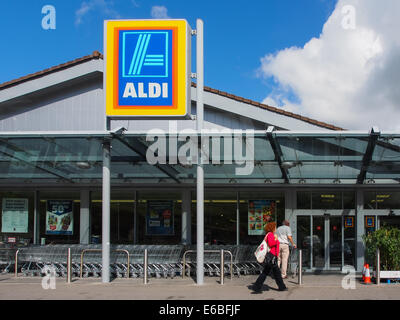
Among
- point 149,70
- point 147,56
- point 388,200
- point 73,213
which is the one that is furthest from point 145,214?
point 388,200

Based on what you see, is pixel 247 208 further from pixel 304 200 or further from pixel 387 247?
pixel 387 247

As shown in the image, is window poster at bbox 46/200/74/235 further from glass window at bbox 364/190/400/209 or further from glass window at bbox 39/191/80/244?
glass window at bbox 364/190/400/209

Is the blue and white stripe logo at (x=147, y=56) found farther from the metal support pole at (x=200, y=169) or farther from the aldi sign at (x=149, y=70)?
the metal support pole at (x=200, y=169)

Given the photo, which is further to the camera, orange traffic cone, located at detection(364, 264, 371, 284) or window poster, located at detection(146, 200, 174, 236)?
window poster, located at detection(146, 200, 174, 236)

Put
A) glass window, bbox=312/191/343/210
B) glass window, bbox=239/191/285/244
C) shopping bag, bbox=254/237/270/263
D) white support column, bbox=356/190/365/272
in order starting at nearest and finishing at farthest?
shopping bag, bbox=254/237/270/263
white support column, bbox=356/190/365/272
glass window, bbox=312/191/343/210
glass window, bbox=239/191/285/244

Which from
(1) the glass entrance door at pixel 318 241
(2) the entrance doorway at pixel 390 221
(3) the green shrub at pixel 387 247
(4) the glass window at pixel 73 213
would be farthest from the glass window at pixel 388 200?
(4) the glass window at pixel 73 213

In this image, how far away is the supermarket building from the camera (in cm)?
1573

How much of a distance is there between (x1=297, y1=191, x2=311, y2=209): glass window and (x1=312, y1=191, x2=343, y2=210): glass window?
0.16 metres

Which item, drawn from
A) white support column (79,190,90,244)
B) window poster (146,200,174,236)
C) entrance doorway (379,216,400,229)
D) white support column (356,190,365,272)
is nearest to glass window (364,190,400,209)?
white support column (356,190,365,272)

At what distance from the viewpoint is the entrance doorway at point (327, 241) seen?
1678cm

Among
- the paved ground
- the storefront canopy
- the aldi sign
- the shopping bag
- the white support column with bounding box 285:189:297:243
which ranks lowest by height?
the paved ground
